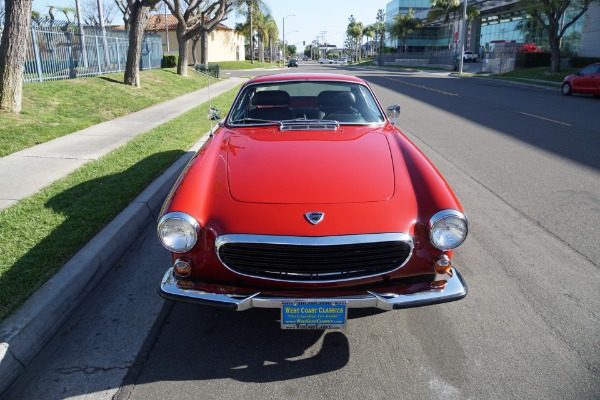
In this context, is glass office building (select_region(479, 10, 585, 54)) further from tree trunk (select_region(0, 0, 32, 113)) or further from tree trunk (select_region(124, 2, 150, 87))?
tree trunk (select_region(0, 0, 32, 113))

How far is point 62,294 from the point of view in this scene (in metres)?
3.40

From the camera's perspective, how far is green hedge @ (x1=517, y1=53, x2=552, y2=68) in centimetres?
3791

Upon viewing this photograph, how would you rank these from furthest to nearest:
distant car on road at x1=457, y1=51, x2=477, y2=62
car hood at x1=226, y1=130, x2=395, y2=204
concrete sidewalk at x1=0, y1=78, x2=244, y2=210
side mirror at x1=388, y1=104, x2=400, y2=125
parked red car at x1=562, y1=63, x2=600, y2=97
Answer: distant car on road at x1=457, y1=51, x2=477, y2=62
parked red car at x1=562, y1=63, x2=600, y2=97
concrete sidewalk at x1=0, y1=78, x2=244, y2=210
side mirror at x1=388, y1=104, x2=400, y2=125
car hood at x1=226, y1=130, x2=395, y2=204

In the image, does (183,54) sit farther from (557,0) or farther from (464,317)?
(464,317)

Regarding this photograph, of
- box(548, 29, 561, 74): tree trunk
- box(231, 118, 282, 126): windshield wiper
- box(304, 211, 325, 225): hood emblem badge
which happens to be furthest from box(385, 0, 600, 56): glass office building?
box(304, 211, 325, 225): hood emblem badge

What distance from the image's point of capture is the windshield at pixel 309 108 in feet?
15.1

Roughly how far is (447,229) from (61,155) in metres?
6.77

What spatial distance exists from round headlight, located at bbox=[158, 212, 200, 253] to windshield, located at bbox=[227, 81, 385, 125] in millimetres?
1799

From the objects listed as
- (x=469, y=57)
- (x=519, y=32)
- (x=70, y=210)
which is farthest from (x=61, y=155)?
(x=469, y=57)

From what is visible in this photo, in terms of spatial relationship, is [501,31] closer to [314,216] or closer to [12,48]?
[12,48]

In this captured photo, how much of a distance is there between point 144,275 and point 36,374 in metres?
1.32

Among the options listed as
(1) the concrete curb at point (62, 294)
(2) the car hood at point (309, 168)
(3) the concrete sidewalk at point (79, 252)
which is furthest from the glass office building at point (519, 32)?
(1) the concrete curb at point (62, 294)

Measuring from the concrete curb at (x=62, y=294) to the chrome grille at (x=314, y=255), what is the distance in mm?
1297

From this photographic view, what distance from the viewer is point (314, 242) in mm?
2758
